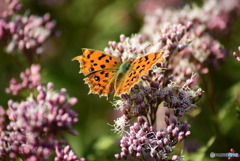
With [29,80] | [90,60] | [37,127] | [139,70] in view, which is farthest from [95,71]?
[29,80]

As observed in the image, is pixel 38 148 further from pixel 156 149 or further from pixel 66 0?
pixel 66 0

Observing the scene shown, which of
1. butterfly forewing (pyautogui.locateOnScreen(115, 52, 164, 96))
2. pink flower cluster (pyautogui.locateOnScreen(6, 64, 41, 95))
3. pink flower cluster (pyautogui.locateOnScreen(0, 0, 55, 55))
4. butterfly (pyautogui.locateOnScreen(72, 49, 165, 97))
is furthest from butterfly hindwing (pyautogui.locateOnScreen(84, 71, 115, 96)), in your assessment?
pink flower cluster (pyautogui.locateOnScreen(0, 0, 55, 55))

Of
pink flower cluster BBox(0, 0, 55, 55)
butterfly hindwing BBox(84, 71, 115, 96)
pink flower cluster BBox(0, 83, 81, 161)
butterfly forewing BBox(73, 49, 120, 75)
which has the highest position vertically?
pink flower cluster BBox(0, 0, 55, 55)

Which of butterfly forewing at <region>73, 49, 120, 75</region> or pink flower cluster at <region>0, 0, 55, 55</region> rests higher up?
pink flower cluster at <region>0, 0, 55, 55</region>

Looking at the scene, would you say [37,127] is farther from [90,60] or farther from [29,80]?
[29,80]

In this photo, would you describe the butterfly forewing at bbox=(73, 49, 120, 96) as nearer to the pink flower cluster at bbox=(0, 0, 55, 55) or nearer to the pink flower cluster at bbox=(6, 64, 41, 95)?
the pink flower cluster at bbox=(6, 64, 41, 95)
